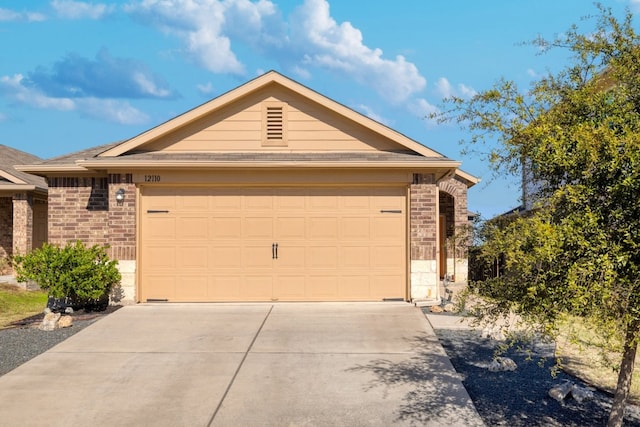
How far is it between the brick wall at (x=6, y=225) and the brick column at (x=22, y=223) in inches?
92.5

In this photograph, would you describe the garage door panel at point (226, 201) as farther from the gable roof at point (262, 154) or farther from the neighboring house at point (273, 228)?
the gable roof at point (262, 154)

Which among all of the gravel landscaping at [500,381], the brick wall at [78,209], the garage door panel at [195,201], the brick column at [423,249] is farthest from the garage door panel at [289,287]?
the brick wall at [78,209]

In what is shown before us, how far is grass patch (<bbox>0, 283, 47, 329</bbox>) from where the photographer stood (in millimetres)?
12766

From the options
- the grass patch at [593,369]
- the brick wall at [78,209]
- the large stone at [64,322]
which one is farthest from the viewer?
the brick wall at [78,209]

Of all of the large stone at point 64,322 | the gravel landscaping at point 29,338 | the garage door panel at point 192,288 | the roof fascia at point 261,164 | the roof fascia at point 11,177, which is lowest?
the gravel landscaping at point 29,338

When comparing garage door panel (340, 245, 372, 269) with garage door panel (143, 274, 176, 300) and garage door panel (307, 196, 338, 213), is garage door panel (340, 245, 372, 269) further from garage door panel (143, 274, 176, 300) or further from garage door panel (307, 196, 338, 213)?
garage door panel (143, 274, 176, 300)

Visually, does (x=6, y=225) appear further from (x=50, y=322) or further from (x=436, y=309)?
(x=436, y=309)

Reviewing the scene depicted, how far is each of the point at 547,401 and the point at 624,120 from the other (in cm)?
355

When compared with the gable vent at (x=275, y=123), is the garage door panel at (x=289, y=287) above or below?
below

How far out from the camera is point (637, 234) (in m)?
4.55

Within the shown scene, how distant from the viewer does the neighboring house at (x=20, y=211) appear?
18.5 m

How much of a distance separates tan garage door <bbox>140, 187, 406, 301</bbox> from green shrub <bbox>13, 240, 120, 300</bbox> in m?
1.15

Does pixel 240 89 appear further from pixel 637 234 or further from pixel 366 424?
pixel 637 234

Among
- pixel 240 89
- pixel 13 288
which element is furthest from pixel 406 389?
pixel 13 288
